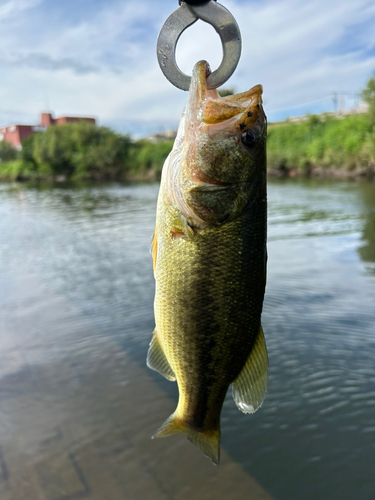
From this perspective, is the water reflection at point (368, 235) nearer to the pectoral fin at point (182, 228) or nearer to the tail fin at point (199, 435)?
the tail fin at point (199, 435)

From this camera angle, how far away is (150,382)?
4984 millimetres

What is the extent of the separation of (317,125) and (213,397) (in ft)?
173

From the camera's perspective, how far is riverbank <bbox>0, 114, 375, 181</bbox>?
136 ft

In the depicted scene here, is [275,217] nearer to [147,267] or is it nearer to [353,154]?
[147,267]

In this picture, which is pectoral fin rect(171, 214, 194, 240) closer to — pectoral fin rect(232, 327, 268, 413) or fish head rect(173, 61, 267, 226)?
fish head rect(173, 61, 267, 226)

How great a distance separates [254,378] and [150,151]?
200 feet

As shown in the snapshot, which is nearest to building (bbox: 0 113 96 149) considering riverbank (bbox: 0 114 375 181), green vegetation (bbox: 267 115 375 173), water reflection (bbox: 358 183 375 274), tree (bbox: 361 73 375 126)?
riverbank (bbox: 0 114 375 181)

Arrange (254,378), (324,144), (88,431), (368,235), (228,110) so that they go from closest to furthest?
(228,110) < (254,378) < (88,431) < (368,235) < (324,144)

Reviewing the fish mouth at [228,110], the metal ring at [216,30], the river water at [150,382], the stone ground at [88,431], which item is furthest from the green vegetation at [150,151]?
the metal ring at [216,30]

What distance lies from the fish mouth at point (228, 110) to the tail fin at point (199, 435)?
1.70 metres

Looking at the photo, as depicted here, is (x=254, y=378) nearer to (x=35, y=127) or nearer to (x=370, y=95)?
(x=370, y=95)

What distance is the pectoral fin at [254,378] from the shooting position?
228 centimetres

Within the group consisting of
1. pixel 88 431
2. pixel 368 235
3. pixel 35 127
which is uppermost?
pixel 35 127

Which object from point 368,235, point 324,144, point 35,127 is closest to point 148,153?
point 324,144
